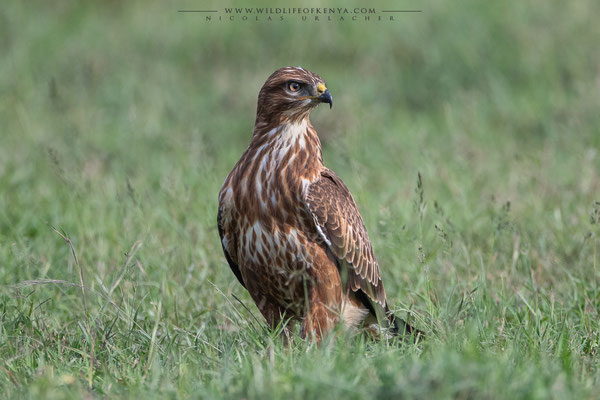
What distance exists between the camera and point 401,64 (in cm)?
917

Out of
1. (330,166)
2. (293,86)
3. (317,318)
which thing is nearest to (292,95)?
(293,86)

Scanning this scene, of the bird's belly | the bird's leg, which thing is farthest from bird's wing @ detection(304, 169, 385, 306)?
the bird's leg

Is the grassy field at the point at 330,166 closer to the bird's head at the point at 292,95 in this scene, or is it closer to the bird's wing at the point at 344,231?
the bird's wing at the point at 344,231

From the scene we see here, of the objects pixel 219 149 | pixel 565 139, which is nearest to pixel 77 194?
pixel 219 149

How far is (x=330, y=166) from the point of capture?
7520 mm

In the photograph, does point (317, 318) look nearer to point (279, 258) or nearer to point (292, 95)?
point (279, 258)

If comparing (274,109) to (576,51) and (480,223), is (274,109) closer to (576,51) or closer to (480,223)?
(480,223)

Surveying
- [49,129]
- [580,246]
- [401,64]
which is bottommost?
[580,246]

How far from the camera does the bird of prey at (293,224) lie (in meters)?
4.16

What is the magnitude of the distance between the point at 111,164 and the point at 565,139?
3.94 m

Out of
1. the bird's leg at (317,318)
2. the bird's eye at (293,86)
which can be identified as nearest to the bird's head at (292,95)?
the bird's eye at (293,86)

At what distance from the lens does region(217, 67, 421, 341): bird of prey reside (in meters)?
4.16

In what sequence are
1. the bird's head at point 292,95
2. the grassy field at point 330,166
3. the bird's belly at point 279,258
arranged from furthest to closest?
the bird's head at point 292,95
the bird's belly at point 279,258
the grassy field at point 330,166

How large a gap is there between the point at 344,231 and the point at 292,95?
0.74 m
